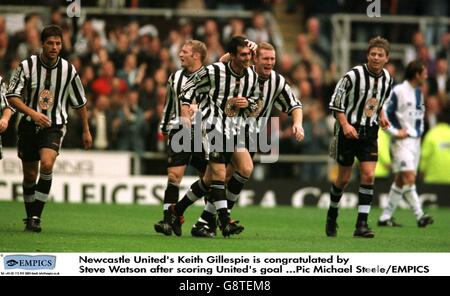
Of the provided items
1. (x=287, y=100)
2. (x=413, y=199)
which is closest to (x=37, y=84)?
(x=287, y=100)

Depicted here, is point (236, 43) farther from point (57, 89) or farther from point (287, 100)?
point (57, 89)

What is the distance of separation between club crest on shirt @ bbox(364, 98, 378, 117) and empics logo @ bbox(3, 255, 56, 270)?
3751 millimetres

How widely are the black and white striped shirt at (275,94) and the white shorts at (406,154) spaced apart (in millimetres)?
2728

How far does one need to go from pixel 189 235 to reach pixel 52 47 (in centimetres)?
218

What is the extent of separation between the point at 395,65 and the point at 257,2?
8.67 ft

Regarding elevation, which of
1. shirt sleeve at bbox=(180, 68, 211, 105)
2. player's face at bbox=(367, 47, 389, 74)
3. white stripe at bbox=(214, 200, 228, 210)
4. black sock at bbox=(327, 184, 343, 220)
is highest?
player's face at bbox=(367, 47, 389, 74)

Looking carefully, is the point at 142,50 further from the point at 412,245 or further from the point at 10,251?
the point at 10,251

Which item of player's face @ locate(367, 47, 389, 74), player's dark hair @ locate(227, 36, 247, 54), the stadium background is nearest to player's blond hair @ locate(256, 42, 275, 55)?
player's dark hair @ locate(227, 36, 247, 54)

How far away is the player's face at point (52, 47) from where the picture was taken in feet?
33.6

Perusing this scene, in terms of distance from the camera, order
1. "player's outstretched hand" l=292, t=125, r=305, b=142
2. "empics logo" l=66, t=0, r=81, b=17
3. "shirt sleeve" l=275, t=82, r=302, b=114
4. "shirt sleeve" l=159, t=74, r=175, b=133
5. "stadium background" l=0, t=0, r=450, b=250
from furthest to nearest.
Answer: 1. "stadium background" l=0, t=0, r=450, b=250
2. "empics logo" l=66, t=0, r=81, b=17
3. "shirt sleeve" l=159, t=74, r=175, b=133
4. "shirt sleeve" l=275, t=82, r=302, b=114
5. "player's outstretched hand" l=292, t=125, r=305, b=142

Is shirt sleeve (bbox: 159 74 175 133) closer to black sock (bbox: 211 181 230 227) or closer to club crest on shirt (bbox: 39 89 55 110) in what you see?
black sock (bbox: 211 181 230 227)

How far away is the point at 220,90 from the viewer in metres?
10.4

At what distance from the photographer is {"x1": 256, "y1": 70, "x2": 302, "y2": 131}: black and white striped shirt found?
10.7 meters

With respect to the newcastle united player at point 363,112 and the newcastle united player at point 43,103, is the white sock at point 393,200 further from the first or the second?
the newcastle united player at point 43,103
